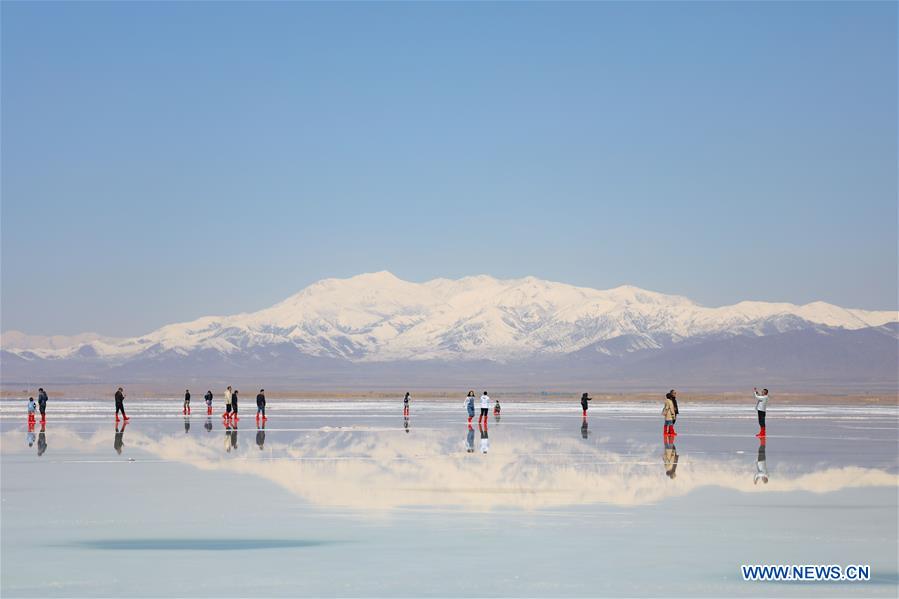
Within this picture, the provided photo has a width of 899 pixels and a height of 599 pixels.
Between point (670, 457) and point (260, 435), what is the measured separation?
17.4 meters

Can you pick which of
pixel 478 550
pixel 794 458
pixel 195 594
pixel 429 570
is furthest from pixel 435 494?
pixel 794 458

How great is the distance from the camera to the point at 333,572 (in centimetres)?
1653

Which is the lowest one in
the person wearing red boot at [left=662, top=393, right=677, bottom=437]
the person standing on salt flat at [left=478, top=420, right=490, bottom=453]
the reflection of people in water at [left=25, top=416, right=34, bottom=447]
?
the reflection of people in water at [left=25, top=416, right=34, bottom=447]

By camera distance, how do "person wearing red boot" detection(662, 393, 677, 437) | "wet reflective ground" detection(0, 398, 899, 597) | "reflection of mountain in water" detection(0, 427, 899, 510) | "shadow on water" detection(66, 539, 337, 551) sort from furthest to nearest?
"person wearing red boot" detection(662, 393, 677, 437) < "reflection of mountain in water" detection(0, 427, 899, 510) < "shadow on water" detection(66, 539, 337, 551) < "wet reflective ground" detection(0, 398, 899, 597)

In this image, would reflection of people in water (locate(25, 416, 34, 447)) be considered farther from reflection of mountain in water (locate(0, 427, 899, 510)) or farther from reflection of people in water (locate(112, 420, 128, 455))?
reflection of people in water (locate(112, 420, 128, 455))

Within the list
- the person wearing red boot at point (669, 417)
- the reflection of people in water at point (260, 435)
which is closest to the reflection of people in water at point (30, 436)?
the reflection of people in water at point (260, 435)

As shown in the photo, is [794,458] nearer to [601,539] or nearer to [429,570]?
[601,539]

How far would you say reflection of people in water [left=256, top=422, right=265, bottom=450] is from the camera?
133ft

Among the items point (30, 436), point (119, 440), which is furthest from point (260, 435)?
point (30, 436)

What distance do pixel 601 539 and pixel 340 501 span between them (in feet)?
22.2

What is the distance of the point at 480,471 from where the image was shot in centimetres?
3045

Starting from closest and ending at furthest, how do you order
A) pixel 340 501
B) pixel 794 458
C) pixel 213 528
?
1. pixel 213 528
2. pixel 340 501
3. pixel 794 458

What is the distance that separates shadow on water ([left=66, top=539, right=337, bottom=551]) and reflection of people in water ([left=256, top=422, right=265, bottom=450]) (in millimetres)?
19534

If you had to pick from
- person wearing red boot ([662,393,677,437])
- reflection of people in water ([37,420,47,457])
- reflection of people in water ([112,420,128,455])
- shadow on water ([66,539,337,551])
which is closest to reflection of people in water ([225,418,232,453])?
reflection of people in water ([112,420,128,455])
